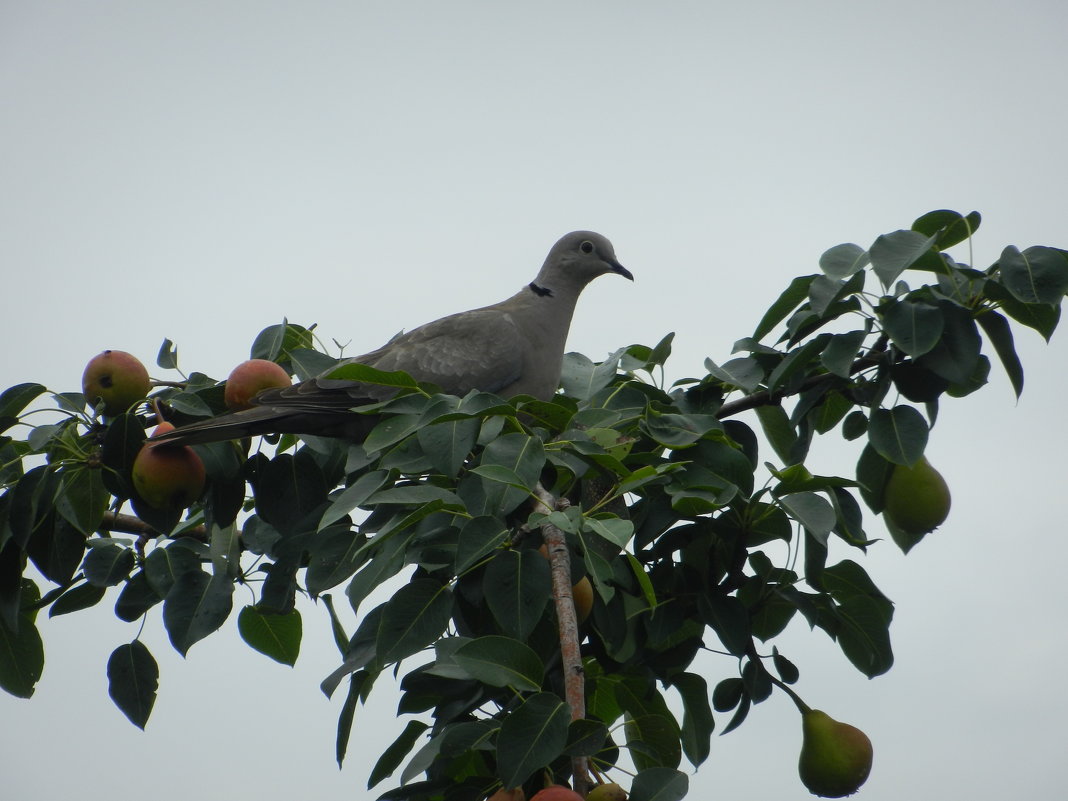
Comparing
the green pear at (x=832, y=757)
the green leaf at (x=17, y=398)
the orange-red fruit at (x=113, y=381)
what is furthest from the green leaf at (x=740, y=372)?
the green leaf at (x=17, y=398)

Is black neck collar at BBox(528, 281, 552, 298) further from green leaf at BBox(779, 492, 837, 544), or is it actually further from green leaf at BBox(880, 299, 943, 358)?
green leaf at BBox(779, 492, 837, 544)

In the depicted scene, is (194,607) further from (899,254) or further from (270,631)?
(899,254)

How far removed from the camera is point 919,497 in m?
2.59

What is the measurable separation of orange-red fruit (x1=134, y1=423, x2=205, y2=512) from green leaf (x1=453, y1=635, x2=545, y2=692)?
46.6 inches

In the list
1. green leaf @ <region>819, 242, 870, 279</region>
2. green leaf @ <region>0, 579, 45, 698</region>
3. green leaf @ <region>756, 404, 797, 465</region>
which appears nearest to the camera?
green leaf @ <region>819, 242, 870, 279</region>

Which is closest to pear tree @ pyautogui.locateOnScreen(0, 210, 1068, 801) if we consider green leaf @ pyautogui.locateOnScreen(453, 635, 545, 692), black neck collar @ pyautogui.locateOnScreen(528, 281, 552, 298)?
green leaf @ pyautogui.locateOnScreen(453, 635, 545, 692)

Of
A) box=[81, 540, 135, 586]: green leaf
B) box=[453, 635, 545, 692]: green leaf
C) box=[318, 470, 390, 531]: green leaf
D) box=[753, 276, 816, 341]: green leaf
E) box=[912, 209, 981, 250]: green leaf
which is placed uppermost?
box=[912, 209, 981, 250]: green leaf

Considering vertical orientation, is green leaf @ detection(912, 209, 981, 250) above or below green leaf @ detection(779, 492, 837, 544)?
above

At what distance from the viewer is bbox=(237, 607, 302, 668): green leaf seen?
2961mm

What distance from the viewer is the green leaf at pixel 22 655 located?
3.00 meters

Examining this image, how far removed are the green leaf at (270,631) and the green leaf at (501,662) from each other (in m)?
1.29

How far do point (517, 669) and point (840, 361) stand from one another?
1.13m

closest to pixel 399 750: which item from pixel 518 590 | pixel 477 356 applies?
pixel 518 590

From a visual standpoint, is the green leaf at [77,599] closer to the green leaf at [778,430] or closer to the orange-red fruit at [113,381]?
the orange-red fruit at [113,381]
